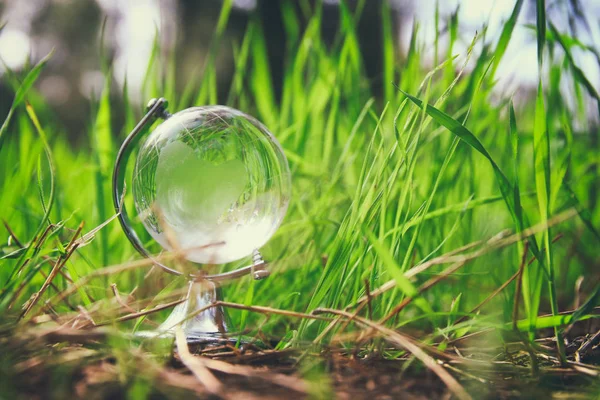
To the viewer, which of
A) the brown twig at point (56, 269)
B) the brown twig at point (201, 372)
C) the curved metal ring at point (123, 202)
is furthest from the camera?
the curved metal ring at point (123, 202)

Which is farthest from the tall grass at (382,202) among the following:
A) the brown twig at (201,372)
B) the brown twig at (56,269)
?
the brown twig at (201,372)

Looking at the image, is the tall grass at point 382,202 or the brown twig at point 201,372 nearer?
the brown twig at point 201,372

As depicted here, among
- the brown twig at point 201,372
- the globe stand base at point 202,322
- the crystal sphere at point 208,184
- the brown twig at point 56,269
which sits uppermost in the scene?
the crystal sphere at point 208,184

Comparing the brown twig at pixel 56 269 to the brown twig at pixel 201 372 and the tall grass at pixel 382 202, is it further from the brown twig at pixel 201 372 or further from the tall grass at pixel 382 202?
the brown twig at pixel 201 372

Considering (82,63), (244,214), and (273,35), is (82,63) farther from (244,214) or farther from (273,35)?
(244,214)

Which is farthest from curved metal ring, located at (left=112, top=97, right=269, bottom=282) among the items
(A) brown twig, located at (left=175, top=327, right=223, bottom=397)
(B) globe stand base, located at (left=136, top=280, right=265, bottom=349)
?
(A) brown twig, located at (left=175, top=327, right=223, bottom=397)

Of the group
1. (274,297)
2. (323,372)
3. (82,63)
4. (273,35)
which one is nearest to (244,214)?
(323,372)

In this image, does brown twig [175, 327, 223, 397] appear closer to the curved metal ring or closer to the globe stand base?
the globe stand base
